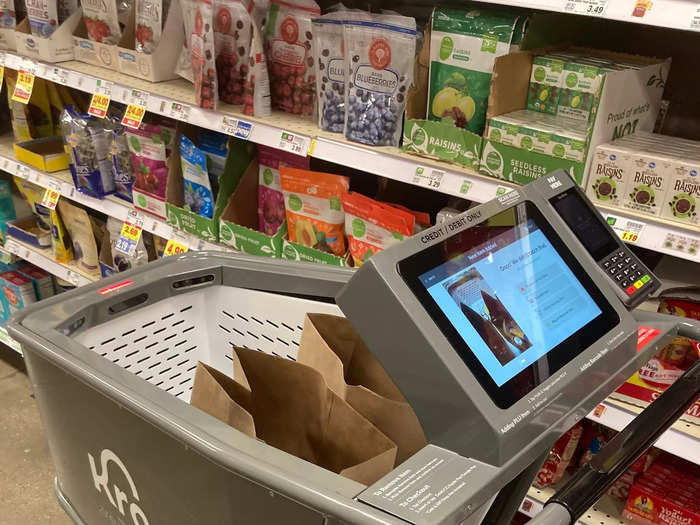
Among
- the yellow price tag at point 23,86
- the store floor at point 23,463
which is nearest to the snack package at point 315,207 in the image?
the yellow price tag at point 23,86

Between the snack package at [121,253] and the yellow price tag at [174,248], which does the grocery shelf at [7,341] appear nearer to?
the snack package at [121,253]

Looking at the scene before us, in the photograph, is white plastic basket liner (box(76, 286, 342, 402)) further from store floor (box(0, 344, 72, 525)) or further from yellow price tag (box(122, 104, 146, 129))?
store floor (box(0, 344, 72, 525))

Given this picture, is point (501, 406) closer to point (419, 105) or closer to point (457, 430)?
point (457, 430)

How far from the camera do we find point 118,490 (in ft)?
3.20

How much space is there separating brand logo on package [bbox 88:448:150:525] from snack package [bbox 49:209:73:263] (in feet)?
6.32

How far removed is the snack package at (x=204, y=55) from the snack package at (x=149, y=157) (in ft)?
1.30

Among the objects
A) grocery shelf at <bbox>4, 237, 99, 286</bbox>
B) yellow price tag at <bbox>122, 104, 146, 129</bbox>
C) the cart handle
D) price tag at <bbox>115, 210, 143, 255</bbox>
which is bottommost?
grocery shelf at <bbox>4, 237, 99, 286</bbox>

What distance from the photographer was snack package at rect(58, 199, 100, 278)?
2.62m

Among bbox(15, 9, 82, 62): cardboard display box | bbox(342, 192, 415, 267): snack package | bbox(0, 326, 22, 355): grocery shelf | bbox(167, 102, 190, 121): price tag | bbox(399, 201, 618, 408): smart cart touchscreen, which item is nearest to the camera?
bbox(399, 201, 618, 408): smart cart touchscreen

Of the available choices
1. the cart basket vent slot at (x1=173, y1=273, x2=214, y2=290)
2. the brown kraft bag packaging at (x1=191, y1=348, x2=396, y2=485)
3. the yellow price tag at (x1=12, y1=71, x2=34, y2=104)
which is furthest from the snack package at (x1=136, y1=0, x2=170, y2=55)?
the brown kraft bag packaging at (x1=191, y1=348, x2=396, y2=485)

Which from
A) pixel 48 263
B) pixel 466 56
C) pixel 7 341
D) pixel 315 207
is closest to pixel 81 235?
pixel 48 263

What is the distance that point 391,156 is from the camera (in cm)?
159

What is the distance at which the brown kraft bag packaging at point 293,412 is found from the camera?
899mm

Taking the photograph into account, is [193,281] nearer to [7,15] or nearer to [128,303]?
[128,303]
